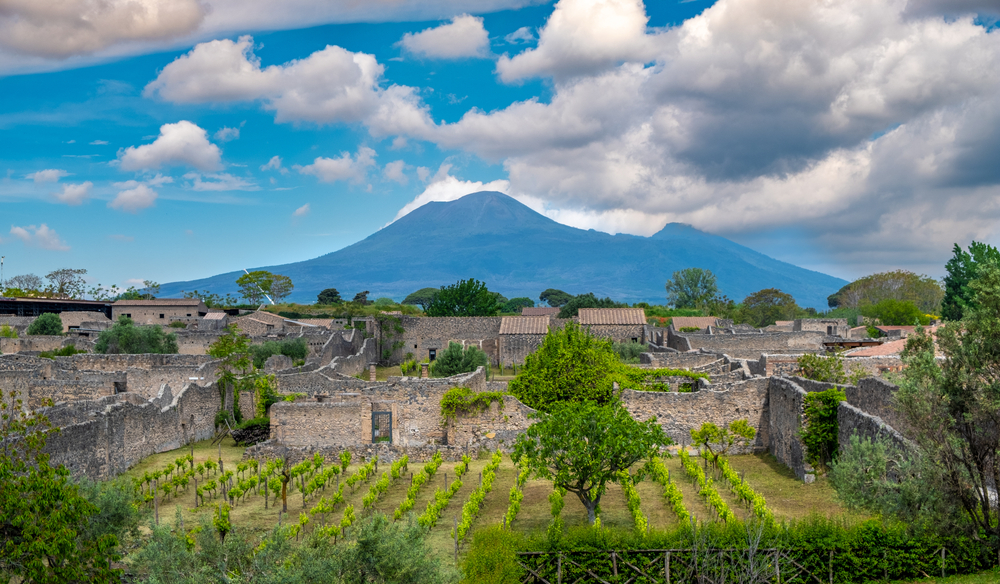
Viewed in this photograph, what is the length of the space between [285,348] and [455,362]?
45.0ft

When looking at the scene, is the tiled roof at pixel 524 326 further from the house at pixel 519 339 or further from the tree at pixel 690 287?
the tree at pixel 690 287

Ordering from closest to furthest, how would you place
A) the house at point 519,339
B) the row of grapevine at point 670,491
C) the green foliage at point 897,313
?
the row of grapevine at point 670,491 < the house at point 519,339 < the green foliage at point 897,313

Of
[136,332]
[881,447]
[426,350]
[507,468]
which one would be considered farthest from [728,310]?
[881,447]

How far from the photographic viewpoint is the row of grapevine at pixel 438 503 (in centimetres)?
1903

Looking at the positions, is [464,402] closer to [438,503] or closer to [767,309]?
[438,503]

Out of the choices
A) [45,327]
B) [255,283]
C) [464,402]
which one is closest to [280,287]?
[255,283]

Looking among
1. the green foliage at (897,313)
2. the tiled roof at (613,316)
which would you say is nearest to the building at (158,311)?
the tiled roof at (613,316)

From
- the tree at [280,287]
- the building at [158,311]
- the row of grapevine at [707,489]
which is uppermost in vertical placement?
the tree at [280,287]

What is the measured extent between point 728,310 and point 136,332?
8414 cm

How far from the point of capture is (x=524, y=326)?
62.3 metres

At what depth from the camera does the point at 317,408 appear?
28.2 metres

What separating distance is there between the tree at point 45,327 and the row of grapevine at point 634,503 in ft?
192

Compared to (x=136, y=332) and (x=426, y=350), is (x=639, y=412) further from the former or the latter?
(x=426, y=350)

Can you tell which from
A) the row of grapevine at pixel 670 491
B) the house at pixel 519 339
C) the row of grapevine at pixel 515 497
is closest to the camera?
the row of grapevine at pixel 670 491
